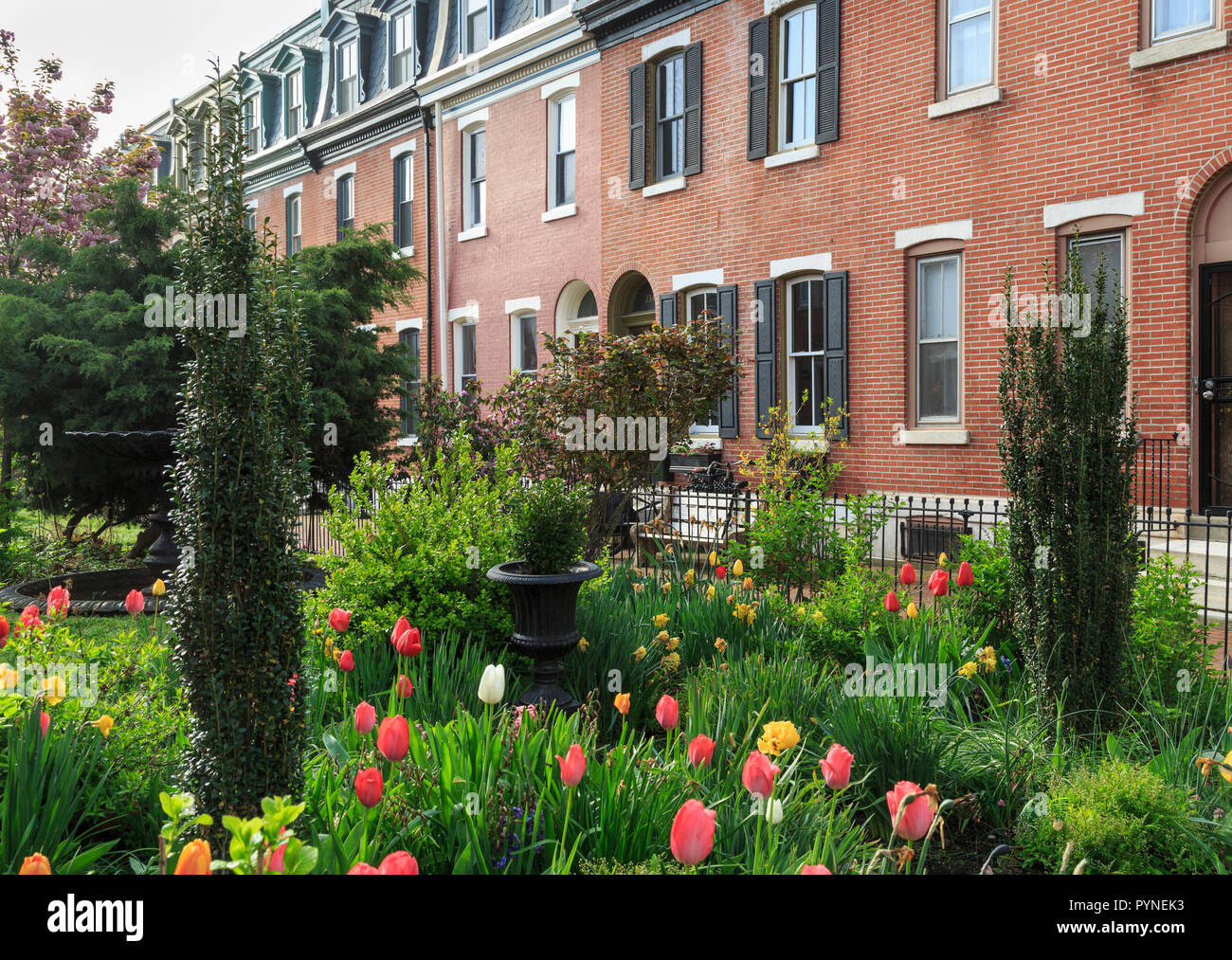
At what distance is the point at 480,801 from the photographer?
9.91ft

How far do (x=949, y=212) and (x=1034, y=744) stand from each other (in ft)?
29.9

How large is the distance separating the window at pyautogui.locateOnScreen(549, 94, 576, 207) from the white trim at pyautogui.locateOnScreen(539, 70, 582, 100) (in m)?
0.21

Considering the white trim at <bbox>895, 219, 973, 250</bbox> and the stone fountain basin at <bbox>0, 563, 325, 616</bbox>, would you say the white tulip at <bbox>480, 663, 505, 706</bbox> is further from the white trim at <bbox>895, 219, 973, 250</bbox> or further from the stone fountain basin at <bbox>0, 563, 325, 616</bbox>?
the white trim at <bbox>895, 219, 973, 250</bbox>

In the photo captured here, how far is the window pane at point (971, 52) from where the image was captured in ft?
39.0

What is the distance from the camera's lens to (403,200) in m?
21.9

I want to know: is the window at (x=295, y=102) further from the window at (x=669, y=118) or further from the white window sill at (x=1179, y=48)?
the white window sill at (x=1179, y=48)

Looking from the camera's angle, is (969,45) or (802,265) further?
(802,265)

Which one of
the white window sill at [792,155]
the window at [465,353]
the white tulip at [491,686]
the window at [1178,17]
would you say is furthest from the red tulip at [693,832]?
the window at [465,353]

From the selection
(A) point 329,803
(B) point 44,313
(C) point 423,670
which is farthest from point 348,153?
(A) point 329,803

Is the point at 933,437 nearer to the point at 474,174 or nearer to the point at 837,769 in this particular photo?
the point at 837,769

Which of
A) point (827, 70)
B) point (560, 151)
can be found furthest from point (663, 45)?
point (827, 70)

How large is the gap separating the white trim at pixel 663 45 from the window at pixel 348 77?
9.81 metres

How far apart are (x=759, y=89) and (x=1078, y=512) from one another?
1093 centimetres

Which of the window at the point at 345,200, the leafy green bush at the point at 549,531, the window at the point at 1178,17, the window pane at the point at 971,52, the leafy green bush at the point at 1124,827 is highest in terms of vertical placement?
the window at the point at 345,200
